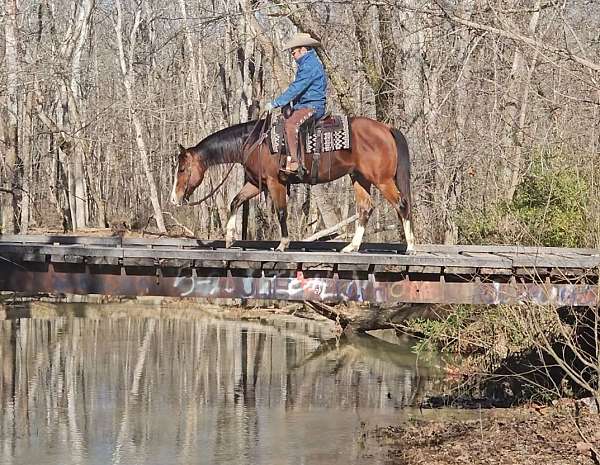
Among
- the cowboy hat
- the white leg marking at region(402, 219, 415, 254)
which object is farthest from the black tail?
the cowboy hat

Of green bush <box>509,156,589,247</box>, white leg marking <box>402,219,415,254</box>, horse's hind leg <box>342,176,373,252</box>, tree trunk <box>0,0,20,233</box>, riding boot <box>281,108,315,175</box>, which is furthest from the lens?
tree trunk <box>0,0,20,233</box>

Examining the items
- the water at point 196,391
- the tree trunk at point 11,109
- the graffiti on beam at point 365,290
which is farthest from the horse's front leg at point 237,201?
the tree trunk at point 11,109

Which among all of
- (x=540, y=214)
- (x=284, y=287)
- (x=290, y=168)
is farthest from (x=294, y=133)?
(x=540, y=214)

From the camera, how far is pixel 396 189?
13250 mm

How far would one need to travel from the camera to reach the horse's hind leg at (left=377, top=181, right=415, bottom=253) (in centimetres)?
1307

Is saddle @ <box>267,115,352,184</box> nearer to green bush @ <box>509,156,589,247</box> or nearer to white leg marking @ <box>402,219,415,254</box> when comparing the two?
white leg marking @ <box>402,219,415,254</box>

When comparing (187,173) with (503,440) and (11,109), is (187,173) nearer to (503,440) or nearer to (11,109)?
(503,440)

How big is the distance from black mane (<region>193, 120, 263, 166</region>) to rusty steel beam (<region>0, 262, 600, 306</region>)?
1753 mm

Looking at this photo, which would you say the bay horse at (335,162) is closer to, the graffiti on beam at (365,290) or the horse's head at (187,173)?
the horse's head at (187,173)

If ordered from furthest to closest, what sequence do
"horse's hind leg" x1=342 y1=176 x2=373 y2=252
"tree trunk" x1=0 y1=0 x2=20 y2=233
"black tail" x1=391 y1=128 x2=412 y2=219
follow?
"tree trunk" x1=0 y1=0 x2=20 y2=233
"horse's hind leg" x1=342 y1=176 x2=373 y2=252
"black tail" x1=391 y1=128 x2=412 y2=219

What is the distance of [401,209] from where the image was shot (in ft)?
43.0

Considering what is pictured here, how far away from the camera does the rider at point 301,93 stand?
12500 mm

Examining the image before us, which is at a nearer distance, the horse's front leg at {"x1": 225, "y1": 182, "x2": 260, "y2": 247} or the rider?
the rider

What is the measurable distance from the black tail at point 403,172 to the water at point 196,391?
3100 mm
